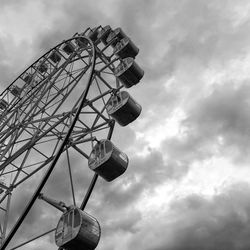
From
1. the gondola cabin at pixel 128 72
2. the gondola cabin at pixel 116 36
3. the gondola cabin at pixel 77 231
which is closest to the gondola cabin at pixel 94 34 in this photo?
the gondola cabin at pixel 116 36

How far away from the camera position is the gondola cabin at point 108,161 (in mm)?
11938

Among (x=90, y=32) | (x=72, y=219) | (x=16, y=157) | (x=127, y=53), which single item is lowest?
(x=72, y=219)

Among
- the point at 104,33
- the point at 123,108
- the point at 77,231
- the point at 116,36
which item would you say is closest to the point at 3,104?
the point at 104,33

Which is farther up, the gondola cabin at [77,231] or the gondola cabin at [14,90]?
the gondola cabin at [14,90]

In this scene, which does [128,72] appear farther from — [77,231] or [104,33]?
[77,231]

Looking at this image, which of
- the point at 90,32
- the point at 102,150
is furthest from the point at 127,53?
the point at 102,150

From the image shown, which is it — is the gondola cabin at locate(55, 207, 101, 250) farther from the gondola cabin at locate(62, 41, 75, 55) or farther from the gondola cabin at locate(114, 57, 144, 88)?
the gondola cabin at locate(62, 41, 75, 55)

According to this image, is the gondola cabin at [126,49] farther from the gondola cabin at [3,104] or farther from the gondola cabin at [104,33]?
the gondola cabin at [3,104]

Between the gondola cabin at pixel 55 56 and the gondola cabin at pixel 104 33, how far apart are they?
234cm

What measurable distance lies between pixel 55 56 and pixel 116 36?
3.46m

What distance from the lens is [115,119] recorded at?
13.9 m

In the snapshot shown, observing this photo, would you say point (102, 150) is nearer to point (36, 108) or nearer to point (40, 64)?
point (36, 108)

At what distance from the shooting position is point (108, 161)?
468 inches

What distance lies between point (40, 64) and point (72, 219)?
11.3 m
